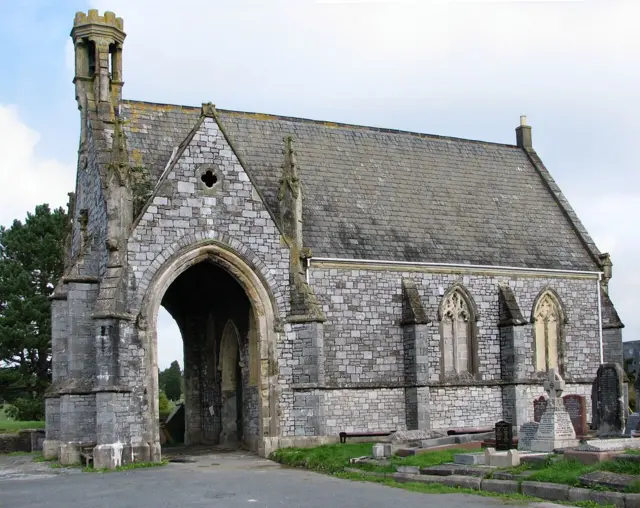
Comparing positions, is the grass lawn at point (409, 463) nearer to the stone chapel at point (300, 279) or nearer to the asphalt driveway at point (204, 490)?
the asphalt driveway at point (204, 490)

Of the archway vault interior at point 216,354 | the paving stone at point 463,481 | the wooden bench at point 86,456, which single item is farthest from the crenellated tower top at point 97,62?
the paving stone at point 463,481

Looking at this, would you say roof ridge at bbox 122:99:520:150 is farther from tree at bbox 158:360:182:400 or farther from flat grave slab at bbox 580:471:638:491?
tree at bbox 158:360:182:400

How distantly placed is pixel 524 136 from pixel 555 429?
19.3 m

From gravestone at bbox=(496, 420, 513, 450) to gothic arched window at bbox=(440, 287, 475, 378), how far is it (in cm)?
814

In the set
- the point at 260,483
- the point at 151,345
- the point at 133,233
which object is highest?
the point at 133,233

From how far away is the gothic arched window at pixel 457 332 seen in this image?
2930cm

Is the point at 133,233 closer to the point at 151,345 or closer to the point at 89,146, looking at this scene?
the point at 151,345

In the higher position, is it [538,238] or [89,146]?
[89,146]

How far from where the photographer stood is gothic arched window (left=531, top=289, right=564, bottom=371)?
3114 cm

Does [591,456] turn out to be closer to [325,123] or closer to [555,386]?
[555,386]

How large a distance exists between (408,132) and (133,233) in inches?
536

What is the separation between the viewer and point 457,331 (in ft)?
97.1

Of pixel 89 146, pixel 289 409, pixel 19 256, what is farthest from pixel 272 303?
pixel 19 256

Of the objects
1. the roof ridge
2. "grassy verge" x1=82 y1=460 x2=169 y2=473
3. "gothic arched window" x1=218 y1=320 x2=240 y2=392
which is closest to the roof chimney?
the roof ridge
